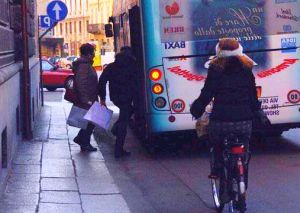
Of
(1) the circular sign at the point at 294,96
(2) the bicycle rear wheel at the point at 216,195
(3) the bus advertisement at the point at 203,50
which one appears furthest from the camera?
(1) the circular sign at the point at 294,96

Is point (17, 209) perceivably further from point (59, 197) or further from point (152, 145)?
point (152, 145)

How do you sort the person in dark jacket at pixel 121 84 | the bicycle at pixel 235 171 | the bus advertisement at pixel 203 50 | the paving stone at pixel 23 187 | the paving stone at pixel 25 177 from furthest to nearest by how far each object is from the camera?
the person in dark jacket at pixel 121 84
the bus advertisement at pixel 203 50
the paving stone at pixel 25 177
the paving stone at pixel 23 187
the bicycle at pixel 235 171

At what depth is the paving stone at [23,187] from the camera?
9.64 meters

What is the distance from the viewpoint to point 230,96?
8141 mm

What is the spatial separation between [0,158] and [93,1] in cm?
8893

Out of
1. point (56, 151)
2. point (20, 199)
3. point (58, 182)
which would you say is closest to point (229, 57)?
point (20, 199)

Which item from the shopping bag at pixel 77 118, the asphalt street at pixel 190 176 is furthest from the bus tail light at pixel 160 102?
the shopping bag at pixel 77 118

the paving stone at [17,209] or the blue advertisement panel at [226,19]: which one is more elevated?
the blue advertisement panel at [226,19]

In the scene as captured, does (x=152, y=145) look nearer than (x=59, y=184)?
No

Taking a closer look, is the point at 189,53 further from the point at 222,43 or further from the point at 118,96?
the point at 222,43

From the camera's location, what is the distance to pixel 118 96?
Answer: 13.4m

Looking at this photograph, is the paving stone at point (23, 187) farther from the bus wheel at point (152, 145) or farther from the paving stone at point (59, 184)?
the bus wheel at point (152, 145)

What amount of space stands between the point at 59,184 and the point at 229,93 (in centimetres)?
299

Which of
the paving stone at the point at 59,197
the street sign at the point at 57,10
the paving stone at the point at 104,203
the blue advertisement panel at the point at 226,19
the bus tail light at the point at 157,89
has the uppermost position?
the street sign at the point at 57,10
